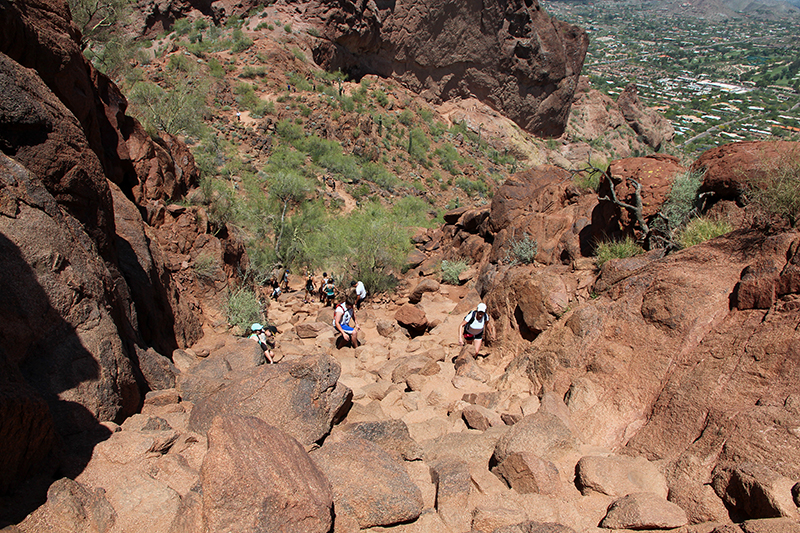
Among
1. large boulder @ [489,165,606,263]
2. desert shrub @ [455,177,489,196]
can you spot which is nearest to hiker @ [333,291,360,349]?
large boulder @ [489,165,606,263]

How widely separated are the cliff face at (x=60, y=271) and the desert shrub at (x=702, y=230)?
6.60 meters

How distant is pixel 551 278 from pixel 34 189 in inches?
242

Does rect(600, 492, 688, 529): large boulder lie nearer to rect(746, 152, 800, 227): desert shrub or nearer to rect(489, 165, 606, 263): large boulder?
rect(746, 152, 800, 227): desert shrub

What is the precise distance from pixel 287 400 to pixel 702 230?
5.46 metres

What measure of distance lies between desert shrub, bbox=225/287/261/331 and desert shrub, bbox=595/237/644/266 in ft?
21.1

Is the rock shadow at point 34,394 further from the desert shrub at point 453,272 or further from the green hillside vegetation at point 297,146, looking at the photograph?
the desert shrub at point 453,272

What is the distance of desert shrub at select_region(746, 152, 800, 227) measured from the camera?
4.62 meters

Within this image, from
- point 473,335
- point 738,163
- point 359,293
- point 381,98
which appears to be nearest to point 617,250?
point 738,163

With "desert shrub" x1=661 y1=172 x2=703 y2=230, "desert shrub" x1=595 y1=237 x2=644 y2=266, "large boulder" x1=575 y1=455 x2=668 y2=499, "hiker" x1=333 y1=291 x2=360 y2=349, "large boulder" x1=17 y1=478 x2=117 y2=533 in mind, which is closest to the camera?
"large boulder" x1=17 y1=478 x2=117 y2=533

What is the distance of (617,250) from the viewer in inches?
297

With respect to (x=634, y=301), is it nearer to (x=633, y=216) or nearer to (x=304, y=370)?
(x=633, y=216)

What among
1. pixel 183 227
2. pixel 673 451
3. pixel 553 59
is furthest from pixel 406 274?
pixel 553 59

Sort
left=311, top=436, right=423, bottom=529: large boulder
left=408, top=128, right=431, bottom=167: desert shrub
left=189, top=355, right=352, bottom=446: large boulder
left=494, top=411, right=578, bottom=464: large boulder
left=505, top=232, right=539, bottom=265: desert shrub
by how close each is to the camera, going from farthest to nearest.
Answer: left=408, top=128, right=431, bottom=167: desert shrub, left=505, top=232, right=539, bottom=265: desert shrub, left=189, top=355, right=352, bottom=446: large boulder, left=494, top=411, right=578, bottom=464: large boulder, left=311, top=436, right=423, bottom=529: large boulder

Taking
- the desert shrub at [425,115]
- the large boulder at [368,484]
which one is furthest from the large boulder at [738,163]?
the desert shrub at [425,115]
